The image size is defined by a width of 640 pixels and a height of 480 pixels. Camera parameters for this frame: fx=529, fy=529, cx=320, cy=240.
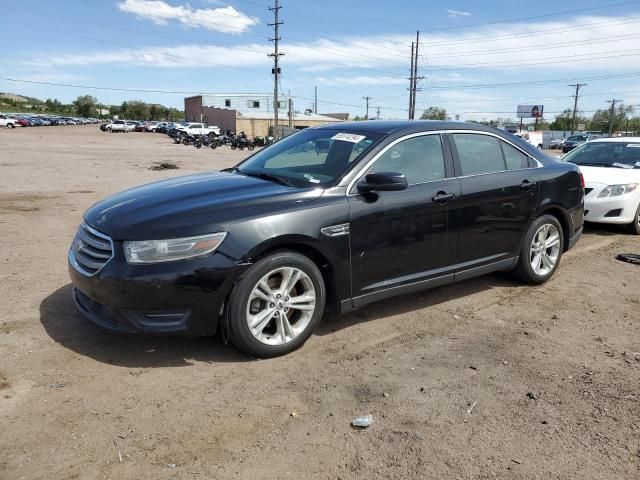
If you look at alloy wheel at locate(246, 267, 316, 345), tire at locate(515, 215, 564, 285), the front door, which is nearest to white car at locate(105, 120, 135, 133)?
tire at locate(515, 215, 564, 285)

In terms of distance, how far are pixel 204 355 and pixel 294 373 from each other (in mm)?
706

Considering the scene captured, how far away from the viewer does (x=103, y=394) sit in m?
3.29

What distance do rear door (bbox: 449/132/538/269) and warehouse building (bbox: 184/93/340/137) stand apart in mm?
75474

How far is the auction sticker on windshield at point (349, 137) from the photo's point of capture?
15.0 ft

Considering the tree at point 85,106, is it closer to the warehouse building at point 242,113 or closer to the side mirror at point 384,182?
the warehouse building at point 242,113

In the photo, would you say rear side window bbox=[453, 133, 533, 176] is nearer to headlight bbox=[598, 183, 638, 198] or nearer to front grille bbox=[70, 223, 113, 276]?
front grille bbox=[70, 223, 113, 276]

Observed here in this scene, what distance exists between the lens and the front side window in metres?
4.38

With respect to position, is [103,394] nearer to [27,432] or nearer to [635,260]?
[27,432]

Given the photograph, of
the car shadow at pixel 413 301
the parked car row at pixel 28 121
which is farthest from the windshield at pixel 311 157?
the parked car row at pixel 28 121

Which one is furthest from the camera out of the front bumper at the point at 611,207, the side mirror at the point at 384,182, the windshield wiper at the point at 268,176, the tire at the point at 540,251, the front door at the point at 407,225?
the front bumper at the point at 611,207

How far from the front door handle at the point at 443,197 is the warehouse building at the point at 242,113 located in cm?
7607

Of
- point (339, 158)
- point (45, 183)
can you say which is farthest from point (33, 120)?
point (339, 158)

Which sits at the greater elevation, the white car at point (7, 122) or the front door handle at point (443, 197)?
the white car at point (7, 122)

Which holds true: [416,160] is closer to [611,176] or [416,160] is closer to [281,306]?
[281,306]
